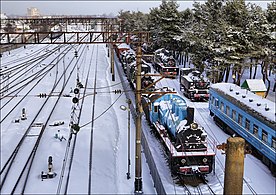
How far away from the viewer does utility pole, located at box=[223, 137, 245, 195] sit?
14.5 ft

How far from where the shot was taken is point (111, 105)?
25766 millimetres

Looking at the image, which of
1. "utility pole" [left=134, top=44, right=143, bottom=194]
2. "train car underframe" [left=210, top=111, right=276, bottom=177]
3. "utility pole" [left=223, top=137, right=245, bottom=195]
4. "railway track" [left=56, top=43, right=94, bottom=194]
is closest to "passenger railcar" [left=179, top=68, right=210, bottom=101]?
"train car underframe" [left=210, top=111, right=276, bottom=177]

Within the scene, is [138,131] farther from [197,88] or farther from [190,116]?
[197,88]

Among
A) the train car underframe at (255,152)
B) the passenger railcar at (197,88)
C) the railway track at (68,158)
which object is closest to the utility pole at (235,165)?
the railway track at (68,158)

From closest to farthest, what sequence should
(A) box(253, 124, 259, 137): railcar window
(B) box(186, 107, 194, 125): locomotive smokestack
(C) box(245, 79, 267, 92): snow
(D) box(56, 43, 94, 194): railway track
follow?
1. (D) box(56, 43, 94, 194): railway track
2. (B) box(186, 107, 194, 125): locomotive smokestack
3. (A) box(253, 124, 259, 137): railcar window
4. (C) box(245, 79, 267, 92): snow

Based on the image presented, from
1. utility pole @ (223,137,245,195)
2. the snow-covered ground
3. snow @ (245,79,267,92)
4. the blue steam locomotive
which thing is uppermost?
utility pole @ (223,137,245,195)

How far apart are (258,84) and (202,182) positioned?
482 inches

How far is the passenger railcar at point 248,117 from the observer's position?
14812mm

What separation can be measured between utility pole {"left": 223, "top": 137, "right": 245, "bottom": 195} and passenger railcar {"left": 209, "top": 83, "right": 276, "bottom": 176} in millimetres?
10616

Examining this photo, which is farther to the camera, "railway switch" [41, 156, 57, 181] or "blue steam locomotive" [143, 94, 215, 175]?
"railway switch" [41, 156, 57, 181]

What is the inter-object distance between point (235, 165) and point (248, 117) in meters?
12.7

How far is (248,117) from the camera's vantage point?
16594 millimetres

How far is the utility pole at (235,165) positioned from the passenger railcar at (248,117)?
418 inches

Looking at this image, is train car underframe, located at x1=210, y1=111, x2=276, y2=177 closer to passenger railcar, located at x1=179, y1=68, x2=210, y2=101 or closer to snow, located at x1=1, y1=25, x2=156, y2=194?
snow, located at x1=1, y1=25, x2=156, y2=194
